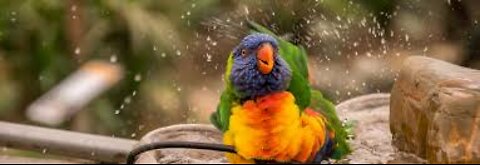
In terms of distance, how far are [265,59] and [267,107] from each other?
4 centimetres

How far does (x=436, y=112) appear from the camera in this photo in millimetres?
697

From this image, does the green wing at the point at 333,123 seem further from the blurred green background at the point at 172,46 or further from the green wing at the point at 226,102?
the blurred green background at the point at 172,46

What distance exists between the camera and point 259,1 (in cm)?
186

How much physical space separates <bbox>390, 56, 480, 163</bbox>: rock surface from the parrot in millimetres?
109

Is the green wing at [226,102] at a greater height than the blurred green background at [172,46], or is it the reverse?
the blurred green background at [172,46]

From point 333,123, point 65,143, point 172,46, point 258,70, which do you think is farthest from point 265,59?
point 172,46

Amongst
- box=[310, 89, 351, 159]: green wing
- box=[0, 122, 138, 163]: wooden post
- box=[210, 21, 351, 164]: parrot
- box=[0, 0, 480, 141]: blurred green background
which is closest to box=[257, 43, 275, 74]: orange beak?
box=[210, 21, 351, 164]: parrot

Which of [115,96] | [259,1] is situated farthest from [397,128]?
[115,96]

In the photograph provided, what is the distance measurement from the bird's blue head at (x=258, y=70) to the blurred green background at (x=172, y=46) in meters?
1.23

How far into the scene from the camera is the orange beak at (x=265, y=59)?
1.85ft

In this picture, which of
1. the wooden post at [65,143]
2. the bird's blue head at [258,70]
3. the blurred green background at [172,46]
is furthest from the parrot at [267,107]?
the blurred green background at [172,46]

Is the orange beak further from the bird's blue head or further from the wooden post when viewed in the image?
the wooden post

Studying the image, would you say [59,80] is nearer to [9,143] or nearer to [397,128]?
[9,143]

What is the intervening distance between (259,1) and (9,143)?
104cm
